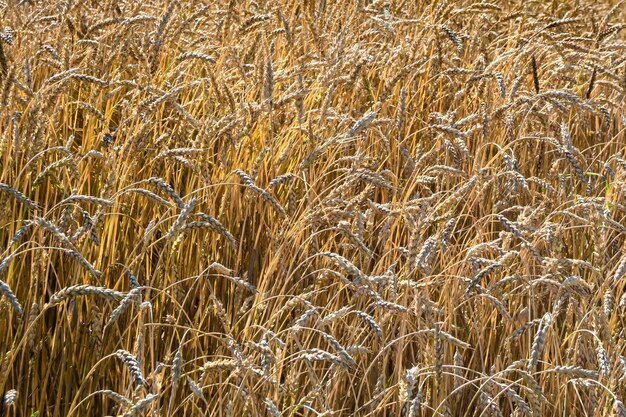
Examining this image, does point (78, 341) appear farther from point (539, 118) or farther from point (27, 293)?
point (539, 118)

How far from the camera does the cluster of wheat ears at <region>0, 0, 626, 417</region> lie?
5.98 feet

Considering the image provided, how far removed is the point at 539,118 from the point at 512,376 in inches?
46.9

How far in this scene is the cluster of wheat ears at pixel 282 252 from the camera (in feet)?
5.98

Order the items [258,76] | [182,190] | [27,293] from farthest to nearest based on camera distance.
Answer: [258,76] < [182,190] < [27,293]

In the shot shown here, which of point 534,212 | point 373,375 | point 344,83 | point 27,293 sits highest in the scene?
point 344,83

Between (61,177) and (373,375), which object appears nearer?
(373,375)

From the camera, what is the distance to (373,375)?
7.18 ft

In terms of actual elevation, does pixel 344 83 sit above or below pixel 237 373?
above

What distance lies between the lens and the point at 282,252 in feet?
7.39

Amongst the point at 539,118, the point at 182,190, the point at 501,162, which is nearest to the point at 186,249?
the point at 182,190

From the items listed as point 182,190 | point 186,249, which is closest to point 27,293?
point 186,249

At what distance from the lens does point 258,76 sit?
9.34 feet

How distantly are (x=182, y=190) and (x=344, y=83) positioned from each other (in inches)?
23.3

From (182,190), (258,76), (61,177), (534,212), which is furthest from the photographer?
(258,76)
